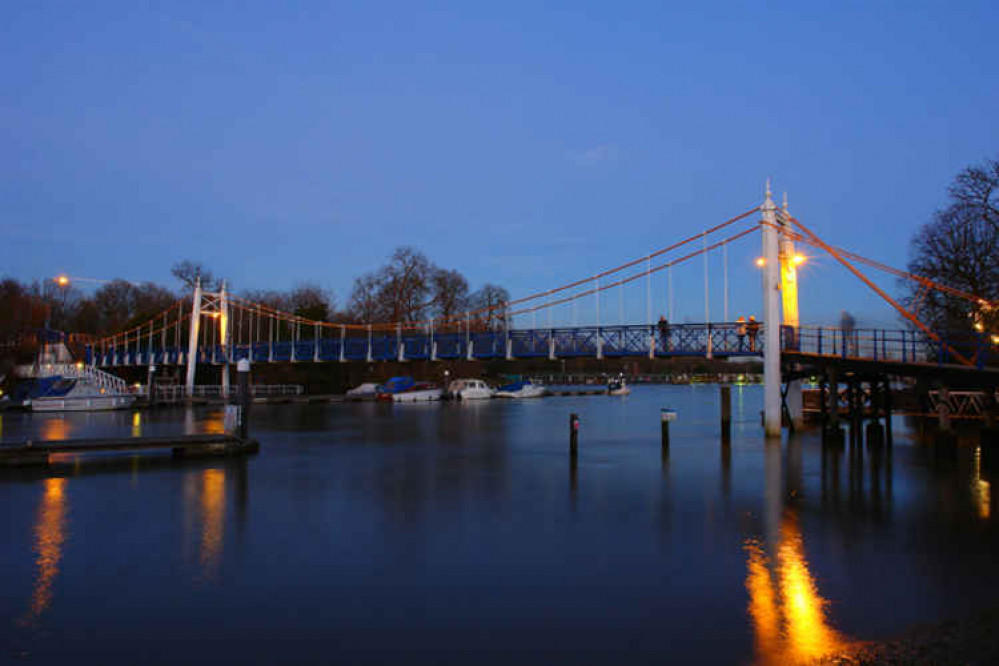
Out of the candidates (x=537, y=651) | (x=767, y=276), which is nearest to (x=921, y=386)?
(x=767, y=276)

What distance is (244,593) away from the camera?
9164 mm

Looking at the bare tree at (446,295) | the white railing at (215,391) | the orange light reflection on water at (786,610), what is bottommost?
the orange light reflection on water at (786,610)

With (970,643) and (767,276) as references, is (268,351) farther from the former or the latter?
(970,643)

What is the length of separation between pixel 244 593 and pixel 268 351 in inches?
2405

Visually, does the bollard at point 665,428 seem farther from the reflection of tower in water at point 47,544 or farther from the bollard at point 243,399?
the reflection of tower in water at point 47,544

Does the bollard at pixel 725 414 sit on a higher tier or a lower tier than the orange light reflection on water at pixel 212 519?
higher

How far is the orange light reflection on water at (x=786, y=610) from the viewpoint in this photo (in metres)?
7.21

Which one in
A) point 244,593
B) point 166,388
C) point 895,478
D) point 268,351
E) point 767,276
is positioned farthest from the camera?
point 268,351

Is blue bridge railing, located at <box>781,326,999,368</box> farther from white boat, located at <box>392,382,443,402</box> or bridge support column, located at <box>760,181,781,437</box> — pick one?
white boat, located at <box>392,382,443,402</box>

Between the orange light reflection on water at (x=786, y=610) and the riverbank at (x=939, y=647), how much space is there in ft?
1.01

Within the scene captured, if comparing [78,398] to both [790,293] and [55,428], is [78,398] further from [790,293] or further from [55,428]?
[790,293]

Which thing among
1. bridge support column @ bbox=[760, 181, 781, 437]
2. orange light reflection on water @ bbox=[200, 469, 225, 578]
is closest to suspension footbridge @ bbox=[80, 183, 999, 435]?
bridge support column @ bbox=[760, 181, 781, 437]

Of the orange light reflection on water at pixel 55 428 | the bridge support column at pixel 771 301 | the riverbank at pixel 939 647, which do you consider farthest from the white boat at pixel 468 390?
the riverbank at pixel 939 647

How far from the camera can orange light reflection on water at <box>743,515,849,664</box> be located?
7.21 meters
